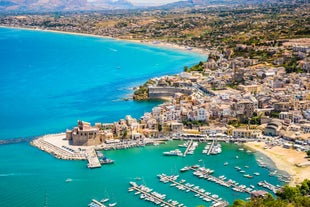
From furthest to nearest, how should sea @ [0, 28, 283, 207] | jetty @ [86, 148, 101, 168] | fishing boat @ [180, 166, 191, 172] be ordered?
jetty @ [86, 148, 101, 168]
fishing boat @ [180, 166, 191, 172]
sea @ [0, 28, 283, 207]

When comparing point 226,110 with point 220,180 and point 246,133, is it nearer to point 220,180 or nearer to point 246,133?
point 246,133

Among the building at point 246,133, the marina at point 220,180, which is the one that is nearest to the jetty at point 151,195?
the marina at point 220,180

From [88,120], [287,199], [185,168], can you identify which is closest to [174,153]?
[185,168]

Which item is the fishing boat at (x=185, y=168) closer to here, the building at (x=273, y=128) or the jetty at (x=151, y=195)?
the jetty at (x=151, y=195)

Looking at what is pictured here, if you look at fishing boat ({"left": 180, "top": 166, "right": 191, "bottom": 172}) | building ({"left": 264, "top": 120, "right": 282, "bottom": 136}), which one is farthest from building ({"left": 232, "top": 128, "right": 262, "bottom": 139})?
fishing boat ({"left": 180, "top": 166, "right": 191, "bottom": 172})

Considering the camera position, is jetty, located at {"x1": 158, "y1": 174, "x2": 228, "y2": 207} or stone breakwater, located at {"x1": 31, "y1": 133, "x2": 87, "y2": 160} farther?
stone breakwater, located at {"x1": 31, "y1": 133, "x2": 87, "y2": 160}

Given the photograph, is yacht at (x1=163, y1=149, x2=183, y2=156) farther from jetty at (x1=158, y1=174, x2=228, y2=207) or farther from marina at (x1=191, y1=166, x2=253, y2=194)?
jetty at (x1=158, y1=174, x2=228, y2=207)
